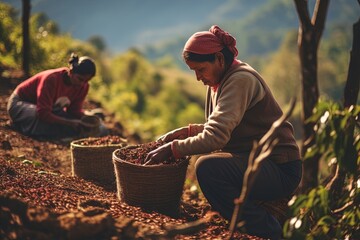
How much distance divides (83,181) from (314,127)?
9.44 ft

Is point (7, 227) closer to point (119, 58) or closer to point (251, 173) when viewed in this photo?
point (251, 173)

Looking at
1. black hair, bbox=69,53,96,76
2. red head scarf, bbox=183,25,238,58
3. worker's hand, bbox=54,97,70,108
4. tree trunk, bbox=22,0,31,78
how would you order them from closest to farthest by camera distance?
red head scarf, bbox=183,25,238,58
black hair, bbox=69,53,96,76
worker's hand, bbox=54,97,70,108
tree trunk, bbox=22,0,31,78

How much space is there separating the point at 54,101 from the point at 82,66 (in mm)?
905

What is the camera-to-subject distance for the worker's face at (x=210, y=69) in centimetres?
335

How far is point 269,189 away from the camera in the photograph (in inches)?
129

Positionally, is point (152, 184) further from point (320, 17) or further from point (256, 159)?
point (320, 17)

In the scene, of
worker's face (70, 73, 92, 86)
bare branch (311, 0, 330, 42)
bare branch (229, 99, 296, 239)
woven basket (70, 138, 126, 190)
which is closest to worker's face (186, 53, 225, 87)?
bare branch (311, 0, 330, 42)

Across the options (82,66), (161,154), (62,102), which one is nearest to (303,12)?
(161,154)

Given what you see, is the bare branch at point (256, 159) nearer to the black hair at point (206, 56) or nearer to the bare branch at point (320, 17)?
the bare branch at point (320, 17)

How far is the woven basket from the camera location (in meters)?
4.56

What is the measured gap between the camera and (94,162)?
4.60 meters

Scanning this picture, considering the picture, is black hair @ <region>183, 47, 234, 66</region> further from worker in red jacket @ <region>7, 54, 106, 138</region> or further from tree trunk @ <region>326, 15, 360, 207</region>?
worker in red jacket @ <region>7, 54, 106, 138</region>

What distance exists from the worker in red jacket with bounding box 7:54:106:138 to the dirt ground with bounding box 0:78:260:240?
0.38m

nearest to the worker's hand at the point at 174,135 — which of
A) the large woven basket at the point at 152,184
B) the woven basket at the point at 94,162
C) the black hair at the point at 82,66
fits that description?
the large woven basket at the point at 152,184
